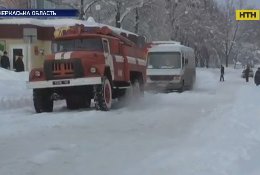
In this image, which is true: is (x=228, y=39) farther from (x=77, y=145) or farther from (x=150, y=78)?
(x=77, y=145)

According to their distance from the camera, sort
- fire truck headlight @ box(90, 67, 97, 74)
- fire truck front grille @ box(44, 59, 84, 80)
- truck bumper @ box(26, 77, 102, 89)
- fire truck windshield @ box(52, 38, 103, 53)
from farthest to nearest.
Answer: fire truck windshield @ box(52, 38, 103, 53)
fire truck headlight @ box(90, 67, 97, 74)
fire truck front grille @ box(44, 59, 84, 80)
truck bumper @ box(26, 77, 102, 89)

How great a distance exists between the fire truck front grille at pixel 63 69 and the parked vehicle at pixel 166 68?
13330mm

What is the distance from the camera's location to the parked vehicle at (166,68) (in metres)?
30.8

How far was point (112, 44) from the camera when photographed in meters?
19.1

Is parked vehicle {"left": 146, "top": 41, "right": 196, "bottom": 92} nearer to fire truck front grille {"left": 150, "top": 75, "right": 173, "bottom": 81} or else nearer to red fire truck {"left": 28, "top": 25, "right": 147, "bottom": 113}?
fire truck front grille {"left": 150, "top": 75, "right": 173, "bottom": 81}

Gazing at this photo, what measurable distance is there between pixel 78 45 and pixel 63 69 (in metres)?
1.36

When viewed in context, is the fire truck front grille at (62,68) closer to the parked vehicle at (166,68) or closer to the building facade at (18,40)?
the parked vehicle at (166,68)

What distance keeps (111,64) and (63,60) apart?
1715 mm

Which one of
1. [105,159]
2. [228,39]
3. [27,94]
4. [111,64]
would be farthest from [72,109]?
[228,39]

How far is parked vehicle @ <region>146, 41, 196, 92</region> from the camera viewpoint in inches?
1214

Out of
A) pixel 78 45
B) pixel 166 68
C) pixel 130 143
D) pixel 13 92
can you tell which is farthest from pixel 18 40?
pixel 130 143

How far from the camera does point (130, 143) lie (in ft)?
35.2

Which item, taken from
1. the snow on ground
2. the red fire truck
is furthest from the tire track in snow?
the snow on ground

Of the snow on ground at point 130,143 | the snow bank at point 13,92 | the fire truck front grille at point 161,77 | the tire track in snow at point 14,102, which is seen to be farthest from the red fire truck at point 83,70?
the fire truck front grille at point 161,77
